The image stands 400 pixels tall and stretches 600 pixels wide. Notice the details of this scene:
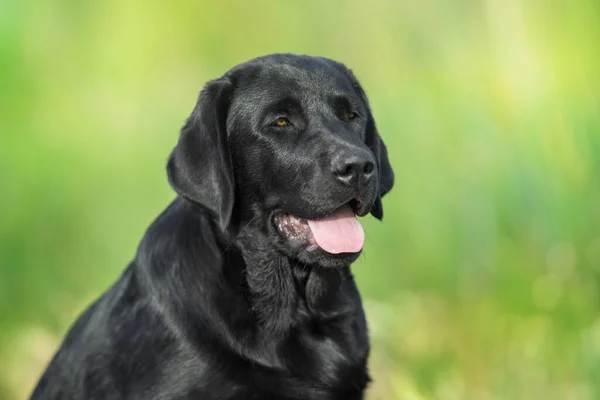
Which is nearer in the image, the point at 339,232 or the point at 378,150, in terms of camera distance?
the point at 339,232

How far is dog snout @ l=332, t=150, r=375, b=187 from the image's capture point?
297 centimetres

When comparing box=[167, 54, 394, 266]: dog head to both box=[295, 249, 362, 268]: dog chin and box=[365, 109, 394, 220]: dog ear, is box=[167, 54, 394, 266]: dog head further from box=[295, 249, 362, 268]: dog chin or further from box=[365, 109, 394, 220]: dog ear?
box=[365, 109, 394, 220]: dog ear

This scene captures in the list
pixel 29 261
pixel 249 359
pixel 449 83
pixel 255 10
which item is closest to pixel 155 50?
pixel 255 10

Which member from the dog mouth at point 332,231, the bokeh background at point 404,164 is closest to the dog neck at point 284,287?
the dog mouth at point 332,231

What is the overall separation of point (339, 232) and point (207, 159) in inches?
22.9

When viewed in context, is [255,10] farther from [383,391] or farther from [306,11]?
[383,391]

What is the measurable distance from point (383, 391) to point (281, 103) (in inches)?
93.3

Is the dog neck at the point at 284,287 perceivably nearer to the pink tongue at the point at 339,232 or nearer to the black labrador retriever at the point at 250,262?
the black labrador retriever at the point at 250,262

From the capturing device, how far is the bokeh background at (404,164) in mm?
4957

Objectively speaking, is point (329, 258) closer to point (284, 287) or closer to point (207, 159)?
point (284, 287)

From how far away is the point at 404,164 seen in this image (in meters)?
5.71

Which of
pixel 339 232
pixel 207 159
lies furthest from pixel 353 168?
pixel 207 159

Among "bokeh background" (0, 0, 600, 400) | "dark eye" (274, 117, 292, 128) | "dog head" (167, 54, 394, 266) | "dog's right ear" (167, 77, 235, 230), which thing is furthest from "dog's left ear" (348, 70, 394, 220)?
"bokeh background" (0, 0, 600, 400)

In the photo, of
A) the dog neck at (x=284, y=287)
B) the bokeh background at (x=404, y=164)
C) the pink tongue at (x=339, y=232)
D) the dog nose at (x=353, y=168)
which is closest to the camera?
the dog nose at (x=353, y=168)
